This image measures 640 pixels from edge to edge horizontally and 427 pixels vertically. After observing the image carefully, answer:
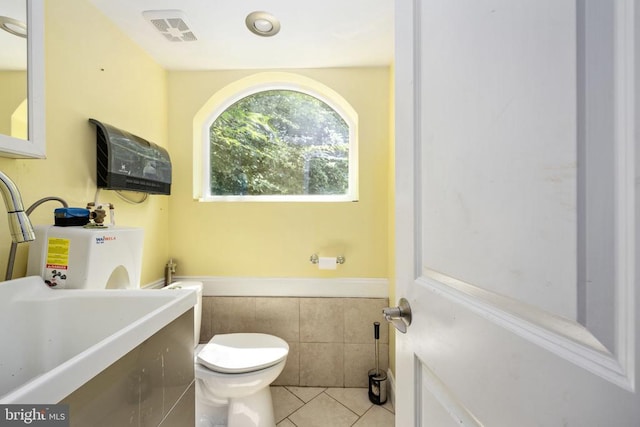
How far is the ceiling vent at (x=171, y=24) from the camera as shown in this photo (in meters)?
1.28

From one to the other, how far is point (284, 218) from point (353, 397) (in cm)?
121

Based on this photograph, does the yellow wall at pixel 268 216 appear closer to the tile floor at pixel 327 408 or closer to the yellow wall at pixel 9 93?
the tile floor at pixel 327 408

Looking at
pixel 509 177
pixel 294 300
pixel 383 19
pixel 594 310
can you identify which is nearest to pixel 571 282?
pixel 594 310

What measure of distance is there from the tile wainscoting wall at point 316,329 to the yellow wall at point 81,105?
575 mm

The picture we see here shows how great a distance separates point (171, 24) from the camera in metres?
1.35

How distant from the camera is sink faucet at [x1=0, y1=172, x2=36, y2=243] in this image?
2.05 ft

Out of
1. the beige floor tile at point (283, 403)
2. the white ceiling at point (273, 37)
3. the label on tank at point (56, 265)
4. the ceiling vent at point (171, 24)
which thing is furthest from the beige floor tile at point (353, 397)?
the ceiling vent at point (171, 24)

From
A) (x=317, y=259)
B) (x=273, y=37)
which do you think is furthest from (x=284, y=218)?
(x=273, y=37)

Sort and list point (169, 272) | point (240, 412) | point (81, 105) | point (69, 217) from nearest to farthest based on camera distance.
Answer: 1. point (69, 217)
2. point (81, 105)
3. point (240, 412)
4. point (169, 272)

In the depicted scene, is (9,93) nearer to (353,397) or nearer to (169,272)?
(169,272)

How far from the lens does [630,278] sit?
237 millimetres

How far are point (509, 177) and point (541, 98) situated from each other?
96mm

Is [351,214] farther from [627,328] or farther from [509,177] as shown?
[627,328]

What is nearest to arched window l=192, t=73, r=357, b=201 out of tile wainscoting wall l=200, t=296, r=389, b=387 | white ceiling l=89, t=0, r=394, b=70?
white ceiling l=89, t=0, r=394, b=70
